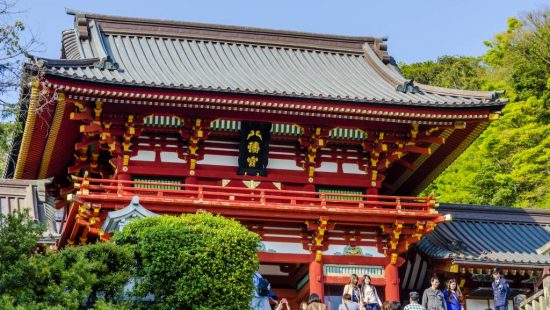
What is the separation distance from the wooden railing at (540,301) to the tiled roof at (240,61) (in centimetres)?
506

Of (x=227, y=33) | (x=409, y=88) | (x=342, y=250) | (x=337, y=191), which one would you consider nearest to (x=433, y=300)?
(x=342, y=250)

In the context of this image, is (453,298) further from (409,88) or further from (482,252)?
(409,88)

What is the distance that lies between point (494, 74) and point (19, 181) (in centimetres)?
2832

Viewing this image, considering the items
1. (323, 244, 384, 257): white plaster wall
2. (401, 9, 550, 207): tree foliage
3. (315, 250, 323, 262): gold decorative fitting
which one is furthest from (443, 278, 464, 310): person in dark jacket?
(401, 9, 550, 207): tree foliage

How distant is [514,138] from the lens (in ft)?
Result: 128

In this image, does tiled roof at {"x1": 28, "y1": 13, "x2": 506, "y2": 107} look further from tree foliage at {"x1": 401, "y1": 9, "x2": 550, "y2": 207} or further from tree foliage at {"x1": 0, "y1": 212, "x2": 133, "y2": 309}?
tree foliage at {"x1": 401, "y1": 9, "x2": 550, "y2": 207}

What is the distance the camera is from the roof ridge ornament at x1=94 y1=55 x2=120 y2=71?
2236 cm

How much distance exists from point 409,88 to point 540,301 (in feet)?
25.2

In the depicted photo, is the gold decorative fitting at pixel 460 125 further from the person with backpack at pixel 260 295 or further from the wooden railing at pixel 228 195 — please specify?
the person with backpack at pixel 260 295

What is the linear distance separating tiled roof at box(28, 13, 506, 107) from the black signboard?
937 millimetres

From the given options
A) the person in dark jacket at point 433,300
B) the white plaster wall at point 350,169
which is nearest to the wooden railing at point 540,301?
the person in dark jacket at point 433,300

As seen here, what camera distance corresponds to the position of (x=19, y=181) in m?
23.6

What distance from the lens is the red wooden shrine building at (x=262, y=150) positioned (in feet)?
67.8

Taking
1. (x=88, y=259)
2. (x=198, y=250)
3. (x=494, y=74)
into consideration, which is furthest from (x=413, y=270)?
(x=494, y=74)
